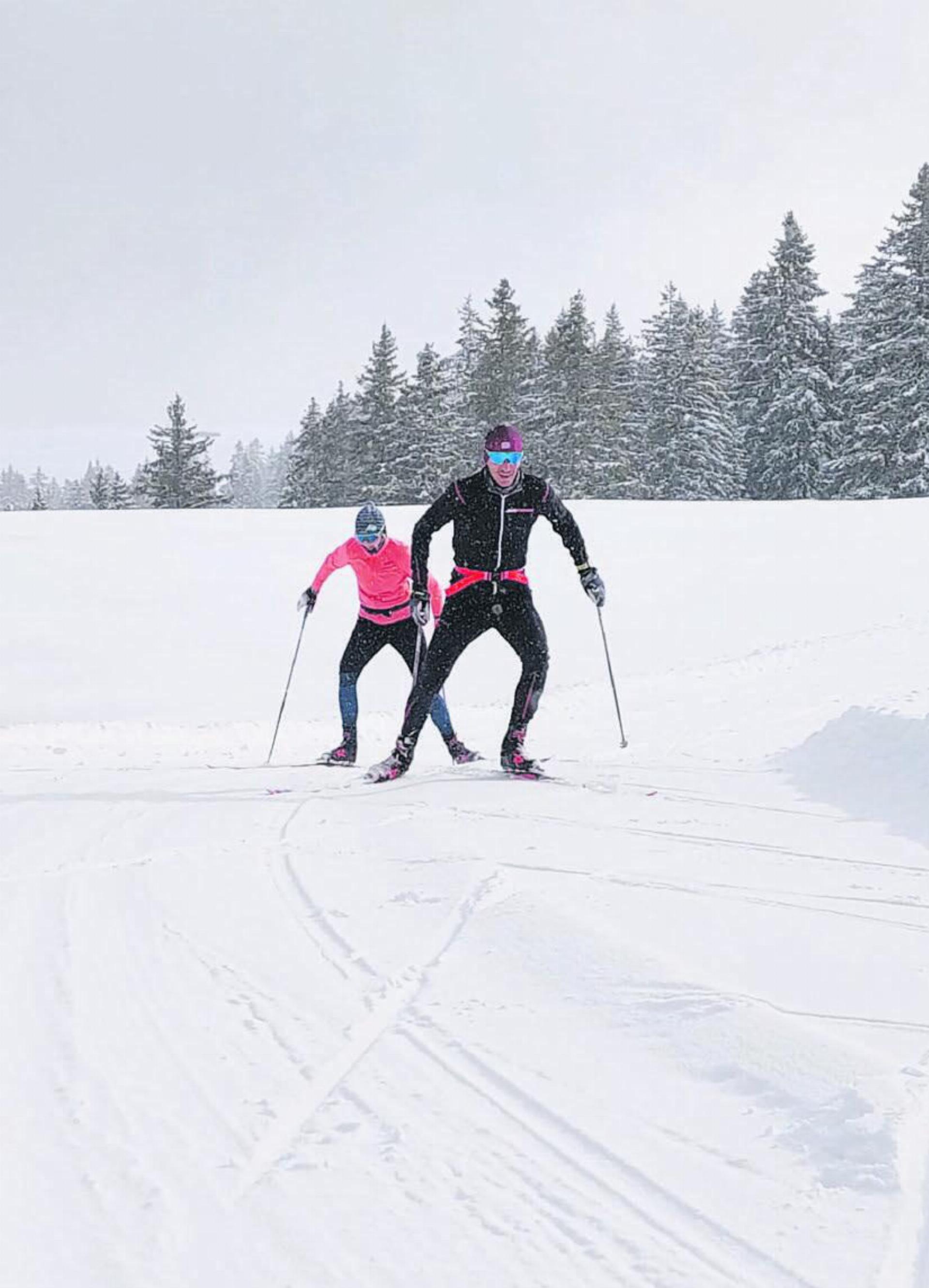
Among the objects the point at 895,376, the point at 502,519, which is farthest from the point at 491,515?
the point at 895,376

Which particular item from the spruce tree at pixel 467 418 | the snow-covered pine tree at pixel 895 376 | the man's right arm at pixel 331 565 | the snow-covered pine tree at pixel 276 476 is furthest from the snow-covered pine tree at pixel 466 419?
the snow-covered pine tree at pixel 276 476

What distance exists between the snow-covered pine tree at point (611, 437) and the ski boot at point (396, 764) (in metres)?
42.0

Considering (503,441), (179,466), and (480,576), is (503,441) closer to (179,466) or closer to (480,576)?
(480,576)

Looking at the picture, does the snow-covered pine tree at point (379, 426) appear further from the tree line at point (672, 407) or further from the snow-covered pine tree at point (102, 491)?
the snow-covered pine tree at point (102, 491)

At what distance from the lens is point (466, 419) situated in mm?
50031

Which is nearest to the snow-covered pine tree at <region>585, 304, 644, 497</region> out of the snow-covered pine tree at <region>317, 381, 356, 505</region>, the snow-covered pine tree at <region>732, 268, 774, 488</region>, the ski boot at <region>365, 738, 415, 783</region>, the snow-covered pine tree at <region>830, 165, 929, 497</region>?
the snow-covered pine tree at <region>732, 268, 774, 488</region>

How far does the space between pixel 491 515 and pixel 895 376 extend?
39.4 meters

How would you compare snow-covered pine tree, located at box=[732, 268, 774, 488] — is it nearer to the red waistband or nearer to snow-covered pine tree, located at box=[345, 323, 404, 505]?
snow-covered pine tree, located at box=[345, 323, 404, 505]

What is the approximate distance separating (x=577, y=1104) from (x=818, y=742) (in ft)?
16.1

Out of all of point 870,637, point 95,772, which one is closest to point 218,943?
point 95,772

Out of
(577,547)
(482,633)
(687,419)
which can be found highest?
(687,419)

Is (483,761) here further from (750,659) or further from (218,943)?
(750,659)

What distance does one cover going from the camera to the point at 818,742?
6.66 metres

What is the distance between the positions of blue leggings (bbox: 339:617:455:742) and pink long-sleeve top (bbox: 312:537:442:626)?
0.07m
